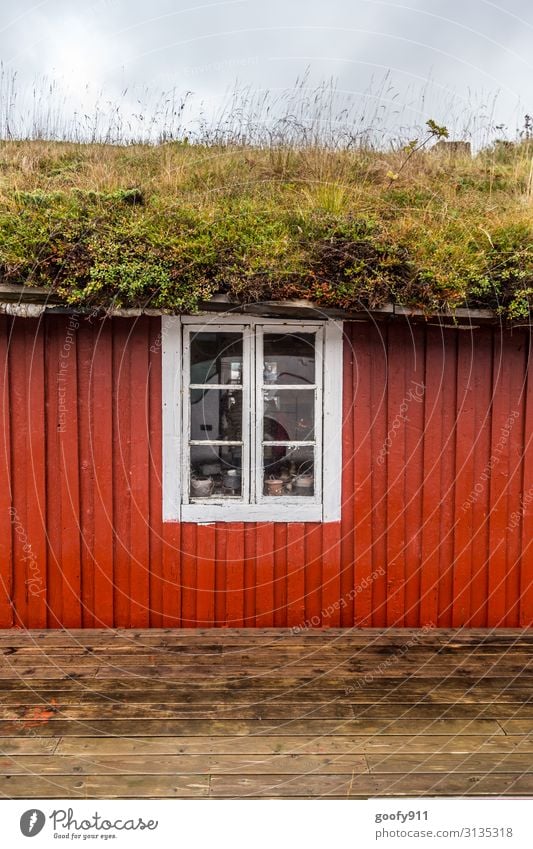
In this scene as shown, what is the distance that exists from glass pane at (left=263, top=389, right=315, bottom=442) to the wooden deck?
1.42m

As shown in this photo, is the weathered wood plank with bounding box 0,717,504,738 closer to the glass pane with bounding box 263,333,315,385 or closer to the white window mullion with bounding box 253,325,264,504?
the white window mullion with bounding box 253,325,264,504

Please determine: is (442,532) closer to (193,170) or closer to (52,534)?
(52,534)

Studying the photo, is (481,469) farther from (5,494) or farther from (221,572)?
(5,494)

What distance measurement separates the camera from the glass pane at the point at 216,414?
13.9 ft

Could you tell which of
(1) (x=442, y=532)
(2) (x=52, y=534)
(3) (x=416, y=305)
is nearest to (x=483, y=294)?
(3) (x=416, y=305)

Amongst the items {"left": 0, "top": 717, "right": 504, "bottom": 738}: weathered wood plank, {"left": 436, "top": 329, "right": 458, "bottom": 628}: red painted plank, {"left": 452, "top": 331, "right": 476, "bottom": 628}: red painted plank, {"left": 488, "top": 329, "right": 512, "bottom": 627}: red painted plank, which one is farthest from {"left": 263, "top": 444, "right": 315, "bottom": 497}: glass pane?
{"left": 0, "top": 717, "right": 504, "bottom": 738}: weathered wood plank

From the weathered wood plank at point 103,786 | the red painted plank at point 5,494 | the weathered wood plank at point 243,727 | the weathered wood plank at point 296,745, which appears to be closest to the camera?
the weathered wood plank at point 103,786

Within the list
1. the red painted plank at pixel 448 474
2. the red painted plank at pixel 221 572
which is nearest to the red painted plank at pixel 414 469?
the red painted plank at pixel 448 474

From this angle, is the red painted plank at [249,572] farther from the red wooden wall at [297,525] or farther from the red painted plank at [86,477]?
the red painted plank at [86,477]

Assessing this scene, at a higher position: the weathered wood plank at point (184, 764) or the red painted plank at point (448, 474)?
the red painted plank at point (448, 474)

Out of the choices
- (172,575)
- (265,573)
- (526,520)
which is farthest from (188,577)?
(526,520)

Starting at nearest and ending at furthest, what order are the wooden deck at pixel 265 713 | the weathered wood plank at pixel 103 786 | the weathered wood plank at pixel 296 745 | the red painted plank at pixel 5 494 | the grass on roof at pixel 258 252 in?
1. the weathered wood plank at pixel 103 786
2. the wooden deck at pixel 265 713
3. the weathered wood plank at pixel 296 745
4. the grass on roof at pixel 258 252
5. the red painted plank at pixel 5 494

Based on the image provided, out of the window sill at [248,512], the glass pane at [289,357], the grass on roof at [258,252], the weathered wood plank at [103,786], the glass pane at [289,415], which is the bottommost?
the weathered wood plank at [103,786]

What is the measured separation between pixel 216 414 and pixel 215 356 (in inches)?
16.4
